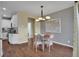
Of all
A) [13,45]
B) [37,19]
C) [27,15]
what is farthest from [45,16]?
[13,45]

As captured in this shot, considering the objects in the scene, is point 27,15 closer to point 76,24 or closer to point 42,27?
point 42,27

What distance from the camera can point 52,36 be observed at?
4.43m

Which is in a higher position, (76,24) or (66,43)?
(76,24)

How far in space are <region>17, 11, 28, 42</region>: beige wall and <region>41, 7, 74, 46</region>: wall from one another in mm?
772

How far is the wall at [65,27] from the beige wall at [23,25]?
77 cm

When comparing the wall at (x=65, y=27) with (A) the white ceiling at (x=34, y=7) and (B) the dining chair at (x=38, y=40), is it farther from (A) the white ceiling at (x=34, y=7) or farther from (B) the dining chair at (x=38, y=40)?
(B) the dining chair at (x=38, y=40)

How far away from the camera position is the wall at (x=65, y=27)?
13.8ft

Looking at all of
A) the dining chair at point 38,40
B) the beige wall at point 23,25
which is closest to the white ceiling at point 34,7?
the beige wall at point 23,25

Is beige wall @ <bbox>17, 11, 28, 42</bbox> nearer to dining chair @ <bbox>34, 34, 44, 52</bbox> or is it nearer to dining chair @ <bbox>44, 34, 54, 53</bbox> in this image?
dining chair @ <bbox>34, 34, 44, 52</bbox>

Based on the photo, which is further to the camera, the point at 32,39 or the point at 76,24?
the point at 32,39

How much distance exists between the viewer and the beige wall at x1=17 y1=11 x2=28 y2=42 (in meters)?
4.13

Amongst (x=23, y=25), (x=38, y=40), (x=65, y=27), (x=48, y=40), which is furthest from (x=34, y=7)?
(x=65, y=27)

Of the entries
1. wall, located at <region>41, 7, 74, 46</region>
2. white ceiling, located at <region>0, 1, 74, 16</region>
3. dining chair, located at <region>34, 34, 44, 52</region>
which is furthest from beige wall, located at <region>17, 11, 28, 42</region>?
wall, located at <region>41, 7, 74, 46</region>

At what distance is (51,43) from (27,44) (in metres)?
1.08
